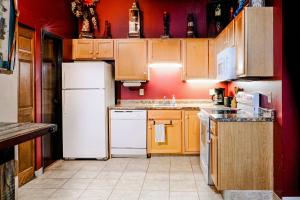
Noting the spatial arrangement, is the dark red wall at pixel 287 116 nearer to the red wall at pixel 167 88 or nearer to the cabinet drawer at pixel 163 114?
the cabinet drawer at pixel 163 114

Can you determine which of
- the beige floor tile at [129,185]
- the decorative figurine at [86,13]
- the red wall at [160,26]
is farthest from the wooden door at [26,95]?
the red wall at [160,26]

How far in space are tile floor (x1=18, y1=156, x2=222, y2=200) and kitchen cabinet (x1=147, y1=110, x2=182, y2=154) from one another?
0.22 m

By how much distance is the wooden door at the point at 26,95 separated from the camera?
4.36 meters

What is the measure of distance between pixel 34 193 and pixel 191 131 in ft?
9.49

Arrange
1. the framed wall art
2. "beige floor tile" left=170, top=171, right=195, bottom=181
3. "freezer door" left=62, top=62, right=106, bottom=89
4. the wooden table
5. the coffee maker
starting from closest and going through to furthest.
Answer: the wooden table < the framed wall art < "beige floor tile" left=170, top=171, right=195, bottom=181 < "freezer door" left=62, top=62, right=106, bottom=89 < the coffee maker

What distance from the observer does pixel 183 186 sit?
4.25m

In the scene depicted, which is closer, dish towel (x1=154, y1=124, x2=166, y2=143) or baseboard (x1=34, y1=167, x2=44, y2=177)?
baseboard (x1=34, y1=167, x2=44, y2=177)

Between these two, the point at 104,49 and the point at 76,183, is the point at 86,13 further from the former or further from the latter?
the point at 76,183

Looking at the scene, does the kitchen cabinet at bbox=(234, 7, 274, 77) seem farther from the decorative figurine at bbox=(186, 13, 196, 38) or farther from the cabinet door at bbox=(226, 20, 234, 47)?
the decorative figurine at bbox=(186, 13, 196, 38)

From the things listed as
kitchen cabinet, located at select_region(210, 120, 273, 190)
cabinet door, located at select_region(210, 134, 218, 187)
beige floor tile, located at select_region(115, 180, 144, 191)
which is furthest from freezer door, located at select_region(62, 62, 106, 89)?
kitchen cabinet, located at select_region(210, 120, 273, 190)

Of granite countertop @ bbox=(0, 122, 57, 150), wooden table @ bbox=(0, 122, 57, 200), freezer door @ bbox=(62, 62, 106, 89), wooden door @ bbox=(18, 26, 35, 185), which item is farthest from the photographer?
freezer door @ bbox=(62, 62, 106, 89)

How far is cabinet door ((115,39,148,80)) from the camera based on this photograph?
20.2 ft

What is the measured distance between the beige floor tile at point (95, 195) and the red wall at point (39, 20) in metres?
1.17

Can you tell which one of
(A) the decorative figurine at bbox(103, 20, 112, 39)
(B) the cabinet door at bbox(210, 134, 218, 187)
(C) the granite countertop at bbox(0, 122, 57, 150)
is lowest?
(B) the cabinet door at bbox(210, 134, 218, 187)
